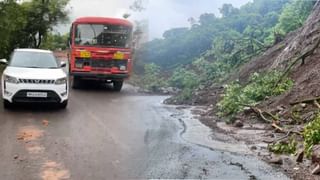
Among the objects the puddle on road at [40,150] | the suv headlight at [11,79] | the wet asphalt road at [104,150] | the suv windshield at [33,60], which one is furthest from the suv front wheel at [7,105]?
the puddle on road at [40,150]

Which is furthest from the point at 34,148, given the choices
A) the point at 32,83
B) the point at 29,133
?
the point at 32,83

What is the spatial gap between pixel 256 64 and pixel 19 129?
1123 centimetres

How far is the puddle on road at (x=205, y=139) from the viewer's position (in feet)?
30.3

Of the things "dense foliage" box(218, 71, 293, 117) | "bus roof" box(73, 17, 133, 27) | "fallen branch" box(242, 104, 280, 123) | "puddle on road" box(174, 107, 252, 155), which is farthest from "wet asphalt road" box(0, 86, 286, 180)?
"bus roof" box(73, 17, 133, 27)

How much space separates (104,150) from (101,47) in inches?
447

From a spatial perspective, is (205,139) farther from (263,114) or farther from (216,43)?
(216,43)

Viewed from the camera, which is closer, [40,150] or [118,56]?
[40,150]

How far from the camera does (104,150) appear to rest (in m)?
8.70

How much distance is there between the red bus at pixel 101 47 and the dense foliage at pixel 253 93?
605 cm

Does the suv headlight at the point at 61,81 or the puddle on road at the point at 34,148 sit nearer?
the puddle on road at the point at 34,148

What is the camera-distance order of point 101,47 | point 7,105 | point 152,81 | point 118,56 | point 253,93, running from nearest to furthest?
point 7,105 < point 253,93 < point 101,47 < point 118,56 < point 152,81

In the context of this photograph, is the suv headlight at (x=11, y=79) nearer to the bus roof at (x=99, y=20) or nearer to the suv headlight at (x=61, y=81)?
the suv headlight at (x=61, y=81)

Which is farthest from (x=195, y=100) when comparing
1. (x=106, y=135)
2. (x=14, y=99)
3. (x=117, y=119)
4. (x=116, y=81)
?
(x=106, y=135)

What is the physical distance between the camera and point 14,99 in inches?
512
